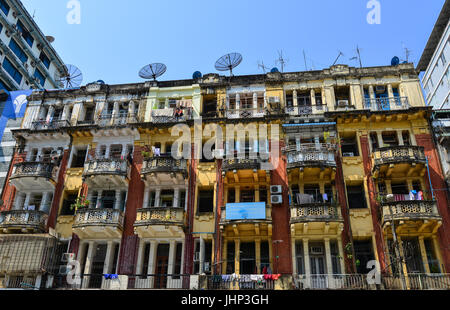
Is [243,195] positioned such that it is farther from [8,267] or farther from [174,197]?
[8,267]

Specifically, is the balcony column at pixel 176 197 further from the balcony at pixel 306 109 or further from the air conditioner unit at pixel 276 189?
the balcony at pixel 306 109

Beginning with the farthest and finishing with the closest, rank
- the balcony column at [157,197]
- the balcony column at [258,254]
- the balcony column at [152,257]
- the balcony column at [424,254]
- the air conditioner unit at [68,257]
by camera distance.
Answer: the balcony column at [157,197] < the air conditioner unit at [68,257] < the balcony column at [152,257] < the balcony column at [258,254] < the balcony column at [424,254]

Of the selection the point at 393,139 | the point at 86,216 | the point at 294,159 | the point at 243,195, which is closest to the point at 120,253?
the point at 86,216

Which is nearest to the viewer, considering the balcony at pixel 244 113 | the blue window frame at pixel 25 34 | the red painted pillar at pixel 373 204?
the red painted pillar at pixel 373 204

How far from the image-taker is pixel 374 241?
23.6 m

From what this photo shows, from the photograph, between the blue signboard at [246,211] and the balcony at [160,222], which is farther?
the balcony at [160,222]

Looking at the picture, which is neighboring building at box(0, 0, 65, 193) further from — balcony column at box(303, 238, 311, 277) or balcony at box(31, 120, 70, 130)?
balcony column at box(303, 238, 311, 277)

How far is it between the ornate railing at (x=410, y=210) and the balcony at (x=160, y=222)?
12413 mm

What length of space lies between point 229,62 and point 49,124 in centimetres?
1505

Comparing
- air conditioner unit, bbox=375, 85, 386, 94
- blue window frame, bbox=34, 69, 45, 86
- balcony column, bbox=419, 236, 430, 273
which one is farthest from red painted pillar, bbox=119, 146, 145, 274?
blue window frame, bbox=34, 69, 45, 86

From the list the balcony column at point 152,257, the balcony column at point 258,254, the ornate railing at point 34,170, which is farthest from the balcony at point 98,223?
the balcony column at point 258,254

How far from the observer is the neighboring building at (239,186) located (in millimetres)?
23547

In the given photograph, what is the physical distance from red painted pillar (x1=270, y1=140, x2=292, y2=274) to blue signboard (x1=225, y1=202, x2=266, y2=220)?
1265mm

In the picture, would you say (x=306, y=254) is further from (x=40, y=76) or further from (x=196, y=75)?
(x=40, y=76)
